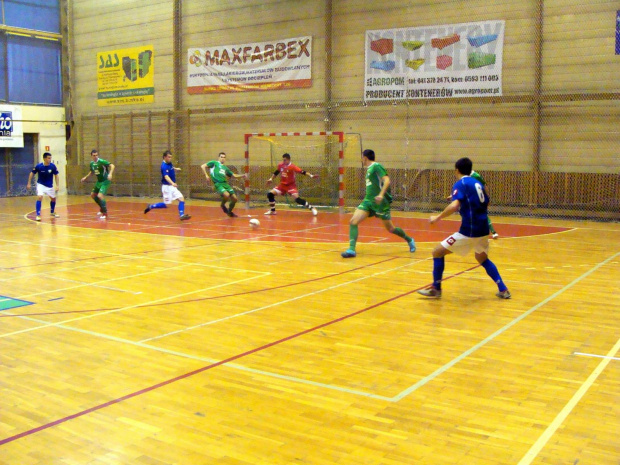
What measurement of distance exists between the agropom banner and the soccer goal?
2004 mm

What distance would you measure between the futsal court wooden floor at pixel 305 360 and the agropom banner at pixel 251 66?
13.0 m

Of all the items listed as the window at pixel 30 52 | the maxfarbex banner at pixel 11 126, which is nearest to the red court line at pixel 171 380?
the maxfarbex banner at pixel 11 126

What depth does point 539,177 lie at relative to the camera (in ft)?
60.8

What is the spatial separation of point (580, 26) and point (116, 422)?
17628mm

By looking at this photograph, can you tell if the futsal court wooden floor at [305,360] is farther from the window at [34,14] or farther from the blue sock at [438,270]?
the window at [34,14]

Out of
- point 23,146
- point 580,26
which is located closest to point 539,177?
point 580,26

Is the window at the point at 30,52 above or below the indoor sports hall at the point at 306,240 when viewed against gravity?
above

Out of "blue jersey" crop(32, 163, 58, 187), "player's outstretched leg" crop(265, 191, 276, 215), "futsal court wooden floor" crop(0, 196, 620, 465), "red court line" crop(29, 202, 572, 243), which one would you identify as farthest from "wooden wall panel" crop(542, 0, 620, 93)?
"blue jersey" crop(32, 163, 58, 187)

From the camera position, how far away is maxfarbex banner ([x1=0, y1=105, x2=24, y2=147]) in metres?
Result: 26.9

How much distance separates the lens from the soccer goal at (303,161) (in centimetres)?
2181

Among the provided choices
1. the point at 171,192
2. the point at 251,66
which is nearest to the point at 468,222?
the point at 171,192

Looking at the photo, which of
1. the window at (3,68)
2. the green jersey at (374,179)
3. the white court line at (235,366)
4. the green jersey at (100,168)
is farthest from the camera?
the window at (3,68)

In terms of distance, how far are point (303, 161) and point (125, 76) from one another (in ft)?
32.9

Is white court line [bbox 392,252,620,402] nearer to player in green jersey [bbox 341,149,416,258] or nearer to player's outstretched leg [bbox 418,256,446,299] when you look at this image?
player's outstretched leg [bbox 418,256,446,299]
